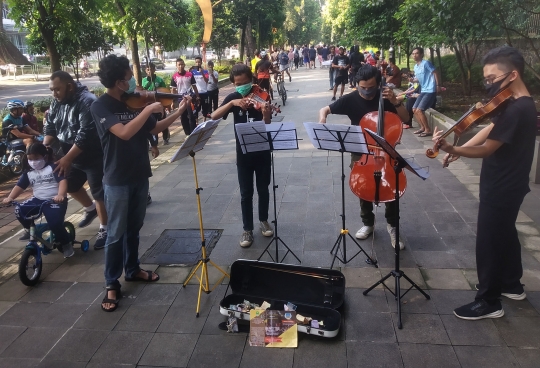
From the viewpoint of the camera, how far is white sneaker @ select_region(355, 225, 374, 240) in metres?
4.79

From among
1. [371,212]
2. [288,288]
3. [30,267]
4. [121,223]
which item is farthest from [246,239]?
[30,267]

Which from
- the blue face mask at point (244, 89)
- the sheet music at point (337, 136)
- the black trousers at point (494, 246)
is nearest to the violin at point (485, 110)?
the black trousers at point (494, 246)

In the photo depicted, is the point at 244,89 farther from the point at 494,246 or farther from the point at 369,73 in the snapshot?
the point at 494,246

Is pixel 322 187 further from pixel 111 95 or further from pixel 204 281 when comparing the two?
pixel 111 95

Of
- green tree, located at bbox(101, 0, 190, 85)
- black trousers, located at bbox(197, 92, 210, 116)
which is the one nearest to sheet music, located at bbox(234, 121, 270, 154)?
black trousers, located at bbox(197, 92, 210, 116)

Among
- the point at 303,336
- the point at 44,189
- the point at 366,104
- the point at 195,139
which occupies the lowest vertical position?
the point at 303,336

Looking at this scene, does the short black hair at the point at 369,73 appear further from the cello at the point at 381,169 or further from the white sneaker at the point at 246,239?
the white sneaker at the point at 246,239

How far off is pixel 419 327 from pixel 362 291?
0.62 meters

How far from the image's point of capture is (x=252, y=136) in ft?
13.2

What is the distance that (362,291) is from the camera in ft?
12.5

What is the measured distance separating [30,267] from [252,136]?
252 cm

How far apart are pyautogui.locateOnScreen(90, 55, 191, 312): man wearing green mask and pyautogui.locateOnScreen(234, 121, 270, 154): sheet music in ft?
1.77

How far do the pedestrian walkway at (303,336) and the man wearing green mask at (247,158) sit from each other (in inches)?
9.6

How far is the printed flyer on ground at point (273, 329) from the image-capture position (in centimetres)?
320
